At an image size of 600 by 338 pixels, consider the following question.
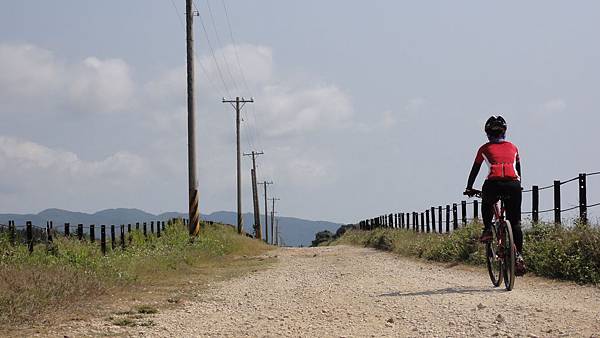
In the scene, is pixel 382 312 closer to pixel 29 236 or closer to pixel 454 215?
pixel 29 236

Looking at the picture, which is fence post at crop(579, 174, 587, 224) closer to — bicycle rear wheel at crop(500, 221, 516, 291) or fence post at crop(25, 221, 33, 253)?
bicycle rear wheel at crop(500, 221, 516, 291)

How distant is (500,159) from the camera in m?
9.61

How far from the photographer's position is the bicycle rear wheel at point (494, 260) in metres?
9.89

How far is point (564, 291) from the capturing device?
31.2 ft

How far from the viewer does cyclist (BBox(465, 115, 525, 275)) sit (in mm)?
9562

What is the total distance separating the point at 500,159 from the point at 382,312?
109 inches

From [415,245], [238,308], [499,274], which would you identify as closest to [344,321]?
[238,308]

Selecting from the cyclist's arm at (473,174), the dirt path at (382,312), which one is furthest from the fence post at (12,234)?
the cyclist's arm at (473,174)

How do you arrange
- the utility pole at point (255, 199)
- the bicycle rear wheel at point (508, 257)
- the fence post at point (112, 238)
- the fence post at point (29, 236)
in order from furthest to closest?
the utility pole at point (255, 199) < the fence post at point (112, 238) < the fence post at point (29, 236) < the bicycle rear wheel at point (508, 257)

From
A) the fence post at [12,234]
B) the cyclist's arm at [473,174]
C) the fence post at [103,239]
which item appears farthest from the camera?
the fence post at [103,239]

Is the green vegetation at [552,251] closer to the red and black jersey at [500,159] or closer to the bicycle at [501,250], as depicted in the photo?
the bicycle at [501,250]

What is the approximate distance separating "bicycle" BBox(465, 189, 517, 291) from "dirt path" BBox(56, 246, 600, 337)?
20 cm

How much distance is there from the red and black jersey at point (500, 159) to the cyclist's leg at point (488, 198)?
3.7 inches

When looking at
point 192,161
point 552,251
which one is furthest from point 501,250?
point 192,161
